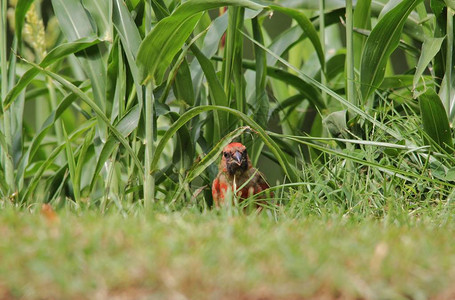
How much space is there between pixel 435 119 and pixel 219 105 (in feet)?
3.59

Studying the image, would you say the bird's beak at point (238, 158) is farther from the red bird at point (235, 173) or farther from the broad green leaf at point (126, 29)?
the broad green leaf at point (126, 29)

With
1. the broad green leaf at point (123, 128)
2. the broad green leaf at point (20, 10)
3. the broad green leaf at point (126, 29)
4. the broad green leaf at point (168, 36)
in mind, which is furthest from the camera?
the broad green leaf at point (20, 10)

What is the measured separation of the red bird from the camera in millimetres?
3793

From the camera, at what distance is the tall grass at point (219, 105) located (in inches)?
128

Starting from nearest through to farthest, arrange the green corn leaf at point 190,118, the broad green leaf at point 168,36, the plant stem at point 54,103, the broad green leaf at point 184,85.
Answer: the broad green leaf at point 168,36 < the green corn leaf at point 190,118 < the broad green leaf at point 184,85 < the plant stem at point 54,103

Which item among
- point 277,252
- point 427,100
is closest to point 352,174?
point 427,100

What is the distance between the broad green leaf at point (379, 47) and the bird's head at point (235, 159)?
706mm

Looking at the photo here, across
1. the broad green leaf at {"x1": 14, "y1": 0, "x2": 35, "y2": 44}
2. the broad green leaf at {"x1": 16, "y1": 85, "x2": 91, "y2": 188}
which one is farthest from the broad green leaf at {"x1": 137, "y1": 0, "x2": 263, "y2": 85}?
the broad green leaf at {"x1": 14, "y1": 0, "x2": 35, "y2": 44}

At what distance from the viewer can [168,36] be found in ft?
10.5

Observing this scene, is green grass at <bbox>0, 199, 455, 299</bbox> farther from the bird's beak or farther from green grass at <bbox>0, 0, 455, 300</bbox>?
the bird's beak

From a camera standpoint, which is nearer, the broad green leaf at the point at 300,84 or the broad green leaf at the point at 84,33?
the broad green leaf at the point at 84,33

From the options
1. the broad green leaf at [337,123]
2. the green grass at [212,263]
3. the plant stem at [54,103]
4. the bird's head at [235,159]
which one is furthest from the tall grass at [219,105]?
the green grass at [212,263]

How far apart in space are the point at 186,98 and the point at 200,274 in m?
2.15

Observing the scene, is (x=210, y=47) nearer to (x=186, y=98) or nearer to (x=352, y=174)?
(x=186, y=98)
